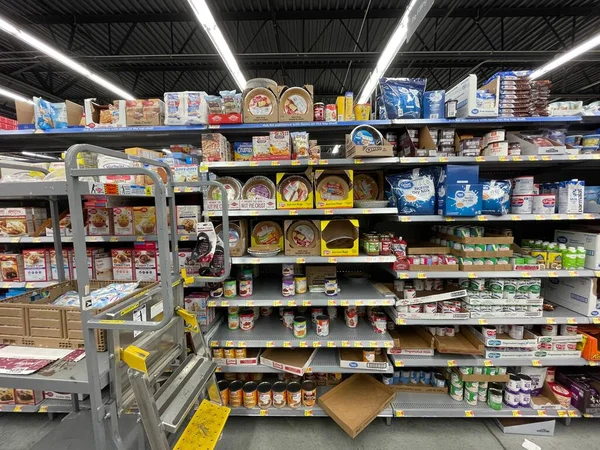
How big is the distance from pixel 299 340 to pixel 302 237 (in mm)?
868

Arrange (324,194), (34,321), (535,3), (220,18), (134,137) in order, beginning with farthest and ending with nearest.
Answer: (535,3)
(220,18)
(134,137)
(324,194)
(34,321)

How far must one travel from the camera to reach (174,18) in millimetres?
4855

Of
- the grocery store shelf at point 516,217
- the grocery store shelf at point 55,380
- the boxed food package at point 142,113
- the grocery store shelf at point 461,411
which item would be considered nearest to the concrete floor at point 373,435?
the grocery store shelf at point 461,411

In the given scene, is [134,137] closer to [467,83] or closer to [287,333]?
[287,333]

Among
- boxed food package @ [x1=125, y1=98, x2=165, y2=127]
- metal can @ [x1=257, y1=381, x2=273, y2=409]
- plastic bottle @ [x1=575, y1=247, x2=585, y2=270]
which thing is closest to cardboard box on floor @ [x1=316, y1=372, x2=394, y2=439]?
metal can @ [x1=257, y1=381, x2=273, y2=409]

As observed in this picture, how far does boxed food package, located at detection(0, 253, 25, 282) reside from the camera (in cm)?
226

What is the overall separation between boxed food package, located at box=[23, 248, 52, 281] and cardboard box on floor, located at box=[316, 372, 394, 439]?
2616mm

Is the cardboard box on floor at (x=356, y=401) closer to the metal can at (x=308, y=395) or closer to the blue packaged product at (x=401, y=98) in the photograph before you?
the metal can at (x=308, y=395)

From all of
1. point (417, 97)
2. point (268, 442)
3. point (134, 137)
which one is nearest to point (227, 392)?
point (268, 442)

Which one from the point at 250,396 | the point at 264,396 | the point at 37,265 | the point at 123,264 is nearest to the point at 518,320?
the point at 264,396

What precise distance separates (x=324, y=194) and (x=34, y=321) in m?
2.04

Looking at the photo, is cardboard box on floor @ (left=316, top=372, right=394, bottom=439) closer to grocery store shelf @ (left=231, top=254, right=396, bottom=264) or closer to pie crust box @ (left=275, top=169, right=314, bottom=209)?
grocery store shelf @ (left=231, top=254, right=396, bottom=264)

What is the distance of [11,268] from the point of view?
2.27 meters

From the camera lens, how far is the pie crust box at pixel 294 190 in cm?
206
